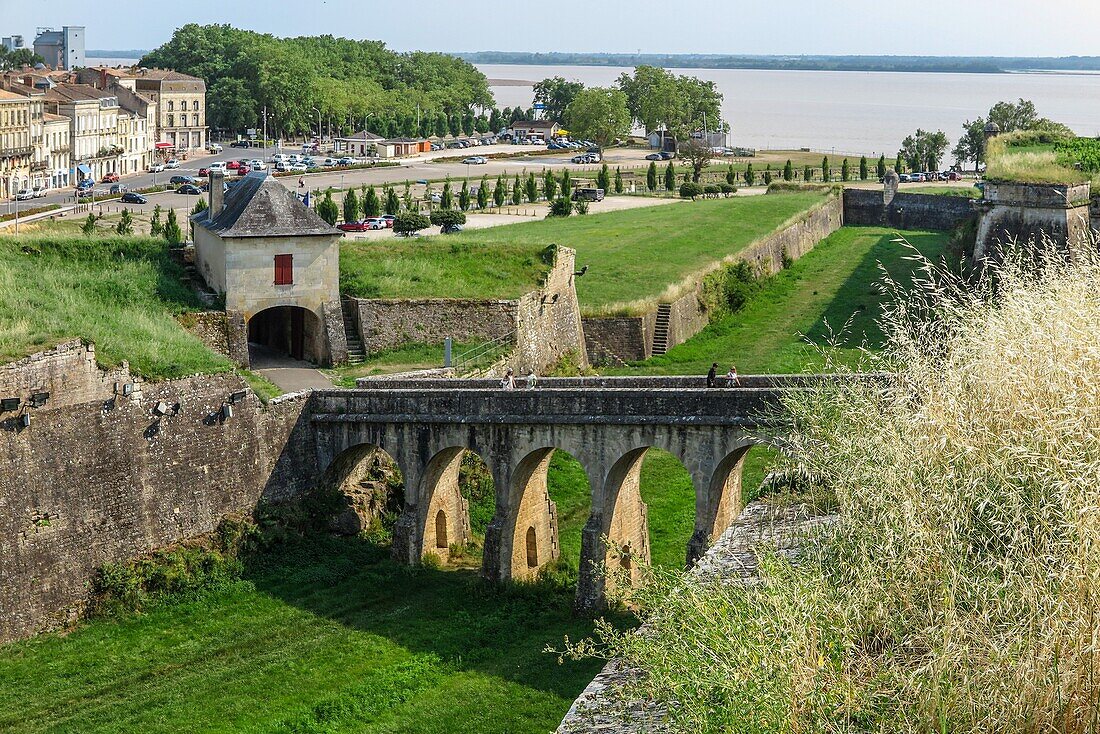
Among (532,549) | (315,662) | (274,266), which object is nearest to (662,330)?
(274,266)

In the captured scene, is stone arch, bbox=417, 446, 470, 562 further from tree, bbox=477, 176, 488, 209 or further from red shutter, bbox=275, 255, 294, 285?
tree, bbox=477, 176, 488, 209

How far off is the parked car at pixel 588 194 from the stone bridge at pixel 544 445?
146 feet

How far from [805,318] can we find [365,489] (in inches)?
927

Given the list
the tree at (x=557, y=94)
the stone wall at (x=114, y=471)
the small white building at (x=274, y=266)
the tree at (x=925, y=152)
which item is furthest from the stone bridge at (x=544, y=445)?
the tree at (x=557, y=94)

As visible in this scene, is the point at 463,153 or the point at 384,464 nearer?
the point at 384,464

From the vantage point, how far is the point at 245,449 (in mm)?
34625

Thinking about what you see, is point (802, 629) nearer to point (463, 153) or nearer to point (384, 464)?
point (384, 464)

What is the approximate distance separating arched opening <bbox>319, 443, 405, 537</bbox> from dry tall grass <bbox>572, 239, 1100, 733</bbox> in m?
14.9

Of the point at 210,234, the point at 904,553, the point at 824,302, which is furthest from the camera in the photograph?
the point at 824,302

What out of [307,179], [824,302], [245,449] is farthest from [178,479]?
[307,179]

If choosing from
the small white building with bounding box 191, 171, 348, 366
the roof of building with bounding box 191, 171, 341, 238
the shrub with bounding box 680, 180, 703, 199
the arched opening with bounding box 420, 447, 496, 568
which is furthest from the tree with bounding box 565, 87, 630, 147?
the arched opening with bounding box 420, 447, 496, 568

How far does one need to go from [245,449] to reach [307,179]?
56588 mm

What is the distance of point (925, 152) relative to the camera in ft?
346

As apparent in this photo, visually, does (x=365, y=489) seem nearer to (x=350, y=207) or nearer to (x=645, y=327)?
(x=645, y=327)
